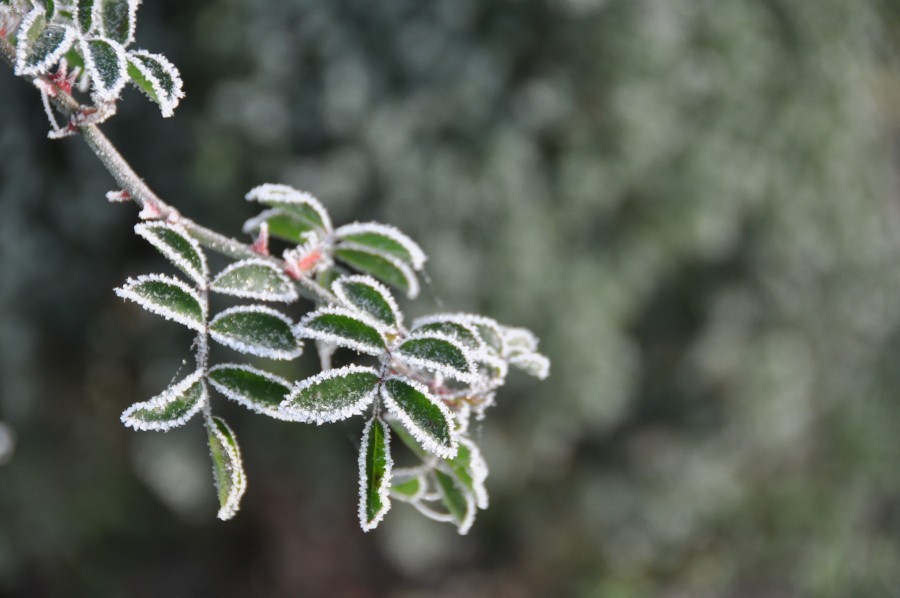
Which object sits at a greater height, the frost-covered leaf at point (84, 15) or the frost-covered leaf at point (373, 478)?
the frost-covered leaf at point (84, 15)

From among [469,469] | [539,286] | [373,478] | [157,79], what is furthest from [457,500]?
[539,286]

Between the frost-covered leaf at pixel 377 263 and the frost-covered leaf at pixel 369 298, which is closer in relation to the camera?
the frost-covered leaf at pixel 369 298

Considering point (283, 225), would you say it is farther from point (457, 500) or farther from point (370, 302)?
point (457, 500)

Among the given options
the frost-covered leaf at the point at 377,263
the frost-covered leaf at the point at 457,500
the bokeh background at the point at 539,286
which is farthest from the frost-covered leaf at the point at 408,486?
the bokeh background at the point at 539,286

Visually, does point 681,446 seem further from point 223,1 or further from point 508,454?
point 223,1

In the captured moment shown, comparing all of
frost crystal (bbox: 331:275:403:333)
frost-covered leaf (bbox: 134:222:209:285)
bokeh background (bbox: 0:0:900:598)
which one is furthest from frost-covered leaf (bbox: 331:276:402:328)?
bokeh background (bbox: 0:0:900:598)

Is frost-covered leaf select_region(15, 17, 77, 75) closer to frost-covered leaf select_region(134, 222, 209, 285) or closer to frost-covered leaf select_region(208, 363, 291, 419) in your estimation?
frost-covered leaf select_region(134, 222, 209, 285)

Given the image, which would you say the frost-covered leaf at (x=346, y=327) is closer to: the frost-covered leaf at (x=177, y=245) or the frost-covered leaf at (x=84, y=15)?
the frost-covered leaf at (x=177, y=245)
